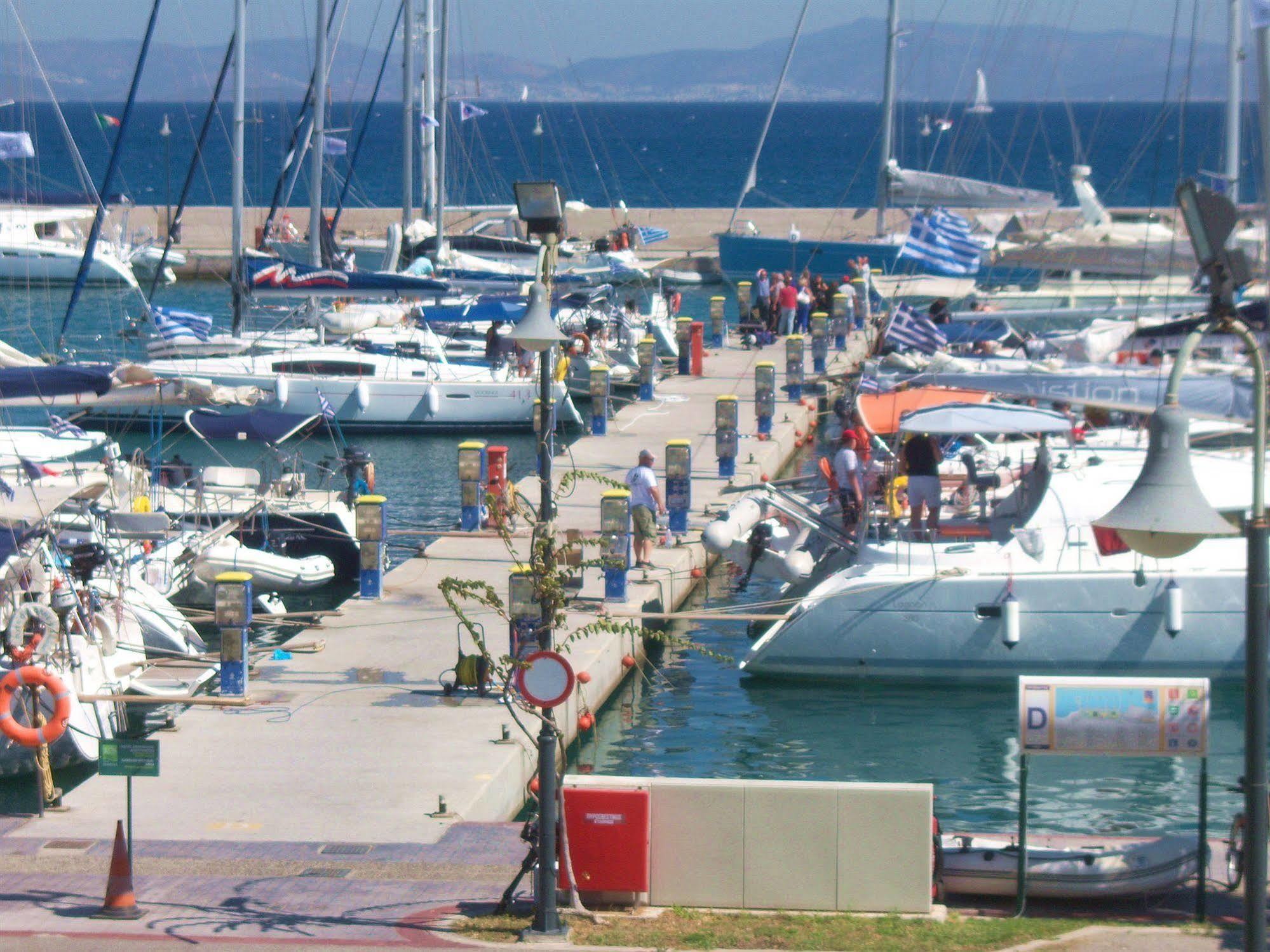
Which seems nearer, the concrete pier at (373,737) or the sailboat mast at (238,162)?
the concrete pier at (373,737)

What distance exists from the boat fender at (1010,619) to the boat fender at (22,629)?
351 inches

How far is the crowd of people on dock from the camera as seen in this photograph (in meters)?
39.5

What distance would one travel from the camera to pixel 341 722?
14.4m

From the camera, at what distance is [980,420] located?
17.6 metres

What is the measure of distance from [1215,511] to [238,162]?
92.1ft

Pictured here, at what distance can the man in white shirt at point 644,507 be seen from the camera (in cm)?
1952

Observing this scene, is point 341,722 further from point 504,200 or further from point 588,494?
point 504,200

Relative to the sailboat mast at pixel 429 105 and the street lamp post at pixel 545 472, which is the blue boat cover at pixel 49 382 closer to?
the street lamp post at pixel 545 472

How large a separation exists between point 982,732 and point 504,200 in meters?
90.2

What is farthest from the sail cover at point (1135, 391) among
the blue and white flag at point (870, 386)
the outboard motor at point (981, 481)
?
the blue and white flag at point (870, 386)

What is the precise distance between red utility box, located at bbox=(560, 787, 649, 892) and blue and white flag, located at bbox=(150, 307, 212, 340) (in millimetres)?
23930

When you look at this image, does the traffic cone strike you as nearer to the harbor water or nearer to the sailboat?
the harbor water

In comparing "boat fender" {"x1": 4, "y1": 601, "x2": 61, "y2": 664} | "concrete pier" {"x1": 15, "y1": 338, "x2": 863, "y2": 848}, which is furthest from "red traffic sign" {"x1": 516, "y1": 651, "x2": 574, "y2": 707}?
Answer: "boat fender" {"x1": 4, "y1": 601, "x2": 61, "y2": 664}

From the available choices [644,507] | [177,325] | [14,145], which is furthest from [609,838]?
[177,325]
